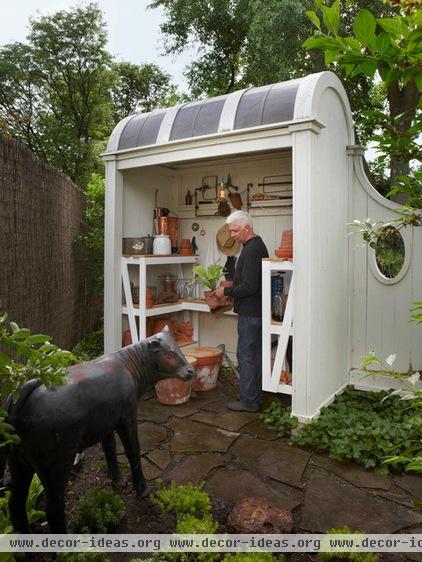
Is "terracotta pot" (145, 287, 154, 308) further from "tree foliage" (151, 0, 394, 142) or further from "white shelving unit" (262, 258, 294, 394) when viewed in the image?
"tree foliage" (151, 0, 394, 142)

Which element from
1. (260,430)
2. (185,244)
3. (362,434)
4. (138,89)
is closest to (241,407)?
(260,430)

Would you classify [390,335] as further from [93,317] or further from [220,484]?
[93,317]

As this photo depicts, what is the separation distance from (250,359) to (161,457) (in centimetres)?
142

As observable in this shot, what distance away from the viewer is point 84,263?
6.35 meters

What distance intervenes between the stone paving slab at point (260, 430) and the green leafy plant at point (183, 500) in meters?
1.16

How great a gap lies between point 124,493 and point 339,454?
1694mm

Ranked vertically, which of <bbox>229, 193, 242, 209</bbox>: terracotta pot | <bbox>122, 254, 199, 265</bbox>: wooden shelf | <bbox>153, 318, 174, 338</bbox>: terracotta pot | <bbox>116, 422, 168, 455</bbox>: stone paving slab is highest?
<bbox>229, 193, 242, 209</bbox>: terracotta pot

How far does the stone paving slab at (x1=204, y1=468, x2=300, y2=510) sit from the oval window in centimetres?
273

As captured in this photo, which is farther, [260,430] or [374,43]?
[260,430]

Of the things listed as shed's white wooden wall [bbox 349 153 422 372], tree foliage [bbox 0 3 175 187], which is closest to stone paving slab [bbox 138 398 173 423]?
shed's white wooden wall [bbox 349 153 422 372]

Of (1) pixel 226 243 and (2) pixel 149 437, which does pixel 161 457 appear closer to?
(2) pixel 149 437

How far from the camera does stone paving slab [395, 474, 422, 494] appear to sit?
2.94 metres

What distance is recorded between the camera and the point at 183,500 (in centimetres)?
263

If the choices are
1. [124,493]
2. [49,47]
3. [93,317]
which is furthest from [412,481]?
[49,47]
